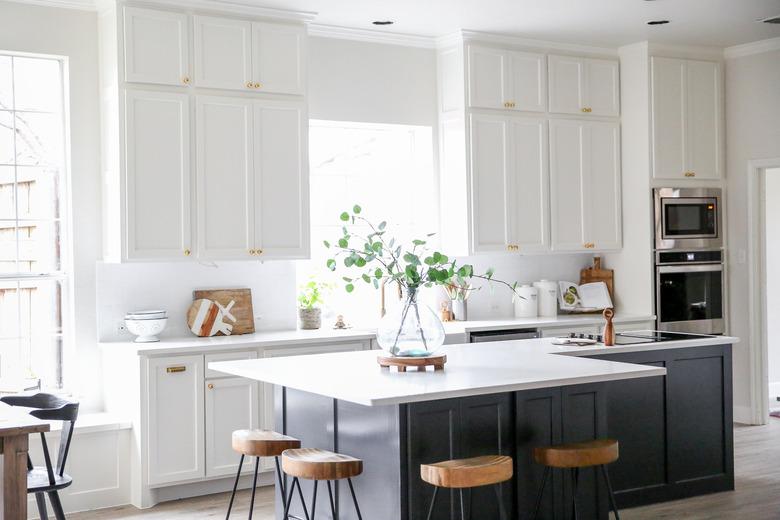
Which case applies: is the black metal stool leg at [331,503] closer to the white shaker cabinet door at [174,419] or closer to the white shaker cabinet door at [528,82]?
the white shaker cabinet door at [174,419]

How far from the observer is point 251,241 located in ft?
18.6

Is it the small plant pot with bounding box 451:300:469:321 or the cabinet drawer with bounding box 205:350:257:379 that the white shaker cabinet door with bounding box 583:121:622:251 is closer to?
the small plant pot with bounding box 451:300:469:321

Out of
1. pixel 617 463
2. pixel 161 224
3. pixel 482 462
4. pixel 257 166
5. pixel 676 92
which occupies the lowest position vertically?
pixel 617 463

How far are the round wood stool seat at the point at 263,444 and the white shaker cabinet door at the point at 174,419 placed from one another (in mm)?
1312

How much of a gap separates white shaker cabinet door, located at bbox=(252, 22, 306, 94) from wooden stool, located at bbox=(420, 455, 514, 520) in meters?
2.98

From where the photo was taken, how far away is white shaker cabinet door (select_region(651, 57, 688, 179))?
22.6 ft

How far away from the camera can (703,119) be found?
7121 millimetres

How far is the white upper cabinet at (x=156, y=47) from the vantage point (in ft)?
17.3

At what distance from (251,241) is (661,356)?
2.41 metres

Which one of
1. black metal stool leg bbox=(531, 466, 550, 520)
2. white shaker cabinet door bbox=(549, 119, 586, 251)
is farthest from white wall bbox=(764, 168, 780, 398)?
black metal stool leg bbox=(531, 466, 550, 520)

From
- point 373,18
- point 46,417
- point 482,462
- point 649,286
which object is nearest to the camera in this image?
point 482,462

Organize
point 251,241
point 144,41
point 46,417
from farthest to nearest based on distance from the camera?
point 251,241 → point 144,41 → point 46,417

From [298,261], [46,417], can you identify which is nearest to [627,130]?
[298,261]

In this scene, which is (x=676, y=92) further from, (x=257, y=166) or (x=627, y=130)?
(x=257, y=166)
